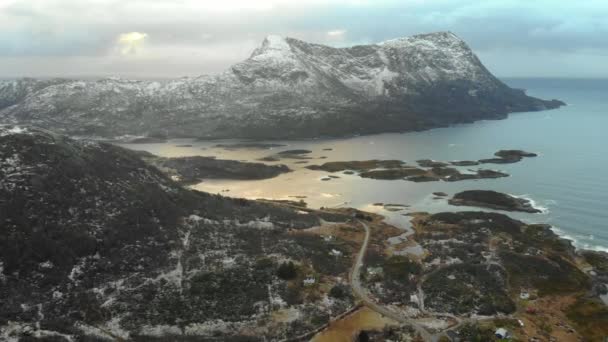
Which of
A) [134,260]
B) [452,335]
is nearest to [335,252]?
[452,335]

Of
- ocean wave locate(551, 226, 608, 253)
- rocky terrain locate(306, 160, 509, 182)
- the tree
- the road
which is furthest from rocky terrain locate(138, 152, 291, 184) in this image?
the tree

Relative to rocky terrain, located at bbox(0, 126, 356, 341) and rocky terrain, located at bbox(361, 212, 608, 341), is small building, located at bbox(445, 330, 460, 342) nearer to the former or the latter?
rocky terrain, located at bbox(361, 212, 608, 341)

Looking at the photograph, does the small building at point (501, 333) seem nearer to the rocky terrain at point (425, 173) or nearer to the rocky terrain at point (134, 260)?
the rocky terrain at point (134, 260)

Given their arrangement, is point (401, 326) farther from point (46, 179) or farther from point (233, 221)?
point (46, 179)

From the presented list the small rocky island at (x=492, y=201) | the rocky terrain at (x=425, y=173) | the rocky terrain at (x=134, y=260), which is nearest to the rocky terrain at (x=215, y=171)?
the rocky terrain at (x=425, y=173)

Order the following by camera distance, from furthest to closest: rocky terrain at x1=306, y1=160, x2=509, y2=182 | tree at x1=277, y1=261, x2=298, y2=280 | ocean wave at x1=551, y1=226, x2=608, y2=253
→ rocky terrain at x1=306, y1=160, x2=509, y2=182
ocean wave at x1=551, y1=226, x2=608, y2=253
tree at x1=277, y1=261, x2=298, y2=280

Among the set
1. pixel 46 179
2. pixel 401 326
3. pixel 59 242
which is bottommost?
pixel 401 326

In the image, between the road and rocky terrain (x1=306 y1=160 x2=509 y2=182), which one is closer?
the road

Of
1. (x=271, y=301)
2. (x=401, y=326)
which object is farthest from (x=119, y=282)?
(x=401, y=326)
